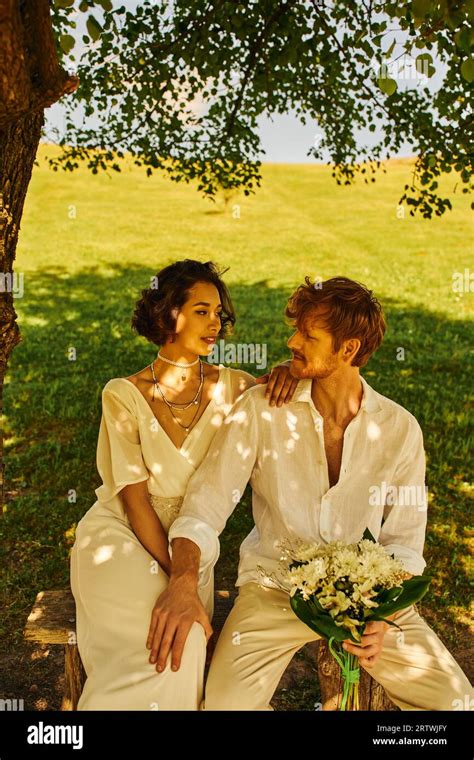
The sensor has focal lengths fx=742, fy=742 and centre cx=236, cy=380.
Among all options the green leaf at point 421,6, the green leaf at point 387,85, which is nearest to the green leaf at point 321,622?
the green leaf at point 387,85

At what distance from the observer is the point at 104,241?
27.6 meters

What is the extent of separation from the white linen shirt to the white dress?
0.19m

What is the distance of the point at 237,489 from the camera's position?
386cm

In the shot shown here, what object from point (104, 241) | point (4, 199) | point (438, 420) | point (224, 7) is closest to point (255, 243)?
point (104, 241)

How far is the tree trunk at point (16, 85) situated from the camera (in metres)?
3.12

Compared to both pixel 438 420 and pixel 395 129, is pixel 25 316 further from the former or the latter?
pixel 395 129

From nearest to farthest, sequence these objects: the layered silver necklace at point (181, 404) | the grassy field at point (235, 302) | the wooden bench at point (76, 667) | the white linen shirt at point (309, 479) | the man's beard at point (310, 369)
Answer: the wooden bench at point (76, 667) → the white linen shirt at point (309, 479) → the man's beard at point (310, 369) → the layered silver necklace at point (181, 404) → the grassy field at point (235, 302)

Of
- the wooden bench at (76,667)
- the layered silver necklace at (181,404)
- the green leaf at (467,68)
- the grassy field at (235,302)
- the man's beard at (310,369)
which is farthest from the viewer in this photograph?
the grassy field at (235,302)

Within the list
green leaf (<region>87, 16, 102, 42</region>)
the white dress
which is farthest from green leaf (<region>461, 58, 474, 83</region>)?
the white dress

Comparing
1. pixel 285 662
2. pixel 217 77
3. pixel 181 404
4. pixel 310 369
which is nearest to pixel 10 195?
pixel 181 404

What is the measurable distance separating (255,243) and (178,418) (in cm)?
2536

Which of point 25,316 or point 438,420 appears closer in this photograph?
point 438,420

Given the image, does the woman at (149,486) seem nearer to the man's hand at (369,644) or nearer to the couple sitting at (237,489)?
the couple sitting at (237,489)

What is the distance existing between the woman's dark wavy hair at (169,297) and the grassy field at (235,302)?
246cm
